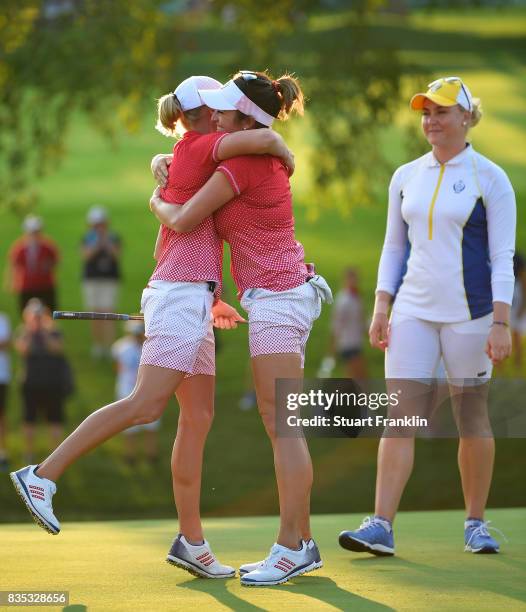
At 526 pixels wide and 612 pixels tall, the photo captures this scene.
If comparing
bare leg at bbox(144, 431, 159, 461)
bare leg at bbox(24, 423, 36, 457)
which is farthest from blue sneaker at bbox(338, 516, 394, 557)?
bare leg at bbox(144, 431, 159, 461)

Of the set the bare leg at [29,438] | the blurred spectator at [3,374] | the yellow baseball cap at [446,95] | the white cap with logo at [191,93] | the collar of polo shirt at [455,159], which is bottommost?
the bare leg at [29,438]

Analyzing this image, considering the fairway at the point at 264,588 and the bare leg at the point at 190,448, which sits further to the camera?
the bare leg at the point at 190,448

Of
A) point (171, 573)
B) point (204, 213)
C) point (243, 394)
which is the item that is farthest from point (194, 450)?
point (243, 394)

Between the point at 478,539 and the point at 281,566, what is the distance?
3.86ft

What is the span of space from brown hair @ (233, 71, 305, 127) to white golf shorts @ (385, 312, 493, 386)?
114cm

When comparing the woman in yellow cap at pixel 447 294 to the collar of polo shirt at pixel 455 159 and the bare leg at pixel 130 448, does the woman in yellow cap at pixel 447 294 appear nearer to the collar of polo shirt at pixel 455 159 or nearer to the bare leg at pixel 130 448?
the collar of polo shirt at pixel 455 159

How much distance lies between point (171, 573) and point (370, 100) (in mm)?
12271

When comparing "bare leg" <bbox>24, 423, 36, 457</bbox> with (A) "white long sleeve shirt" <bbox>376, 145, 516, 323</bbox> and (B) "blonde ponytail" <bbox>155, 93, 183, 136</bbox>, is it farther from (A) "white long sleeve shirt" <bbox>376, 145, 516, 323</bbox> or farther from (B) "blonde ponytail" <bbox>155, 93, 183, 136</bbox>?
(B) "blonde ponytail" <bbox>155, 93, 183, 136</bbox>

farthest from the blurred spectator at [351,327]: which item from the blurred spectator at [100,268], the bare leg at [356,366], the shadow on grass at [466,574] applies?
the shadow on grass at [466,574]

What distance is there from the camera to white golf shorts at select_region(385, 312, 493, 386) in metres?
5.97

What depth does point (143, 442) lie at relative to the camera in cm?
1705

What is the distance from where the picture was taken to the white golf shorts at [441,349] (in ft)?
19.6

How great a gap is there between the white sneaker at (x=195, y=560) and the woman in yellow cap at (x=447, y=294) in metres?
0.76

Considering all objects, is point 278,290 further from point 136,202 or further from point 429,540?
point 136,202
